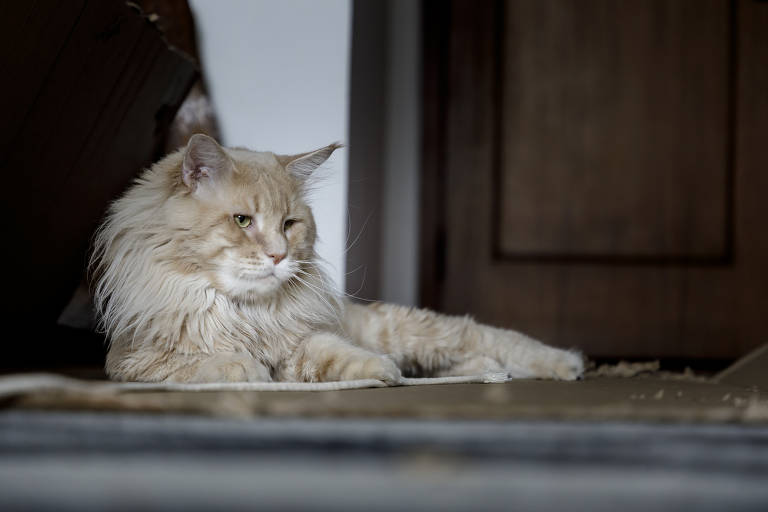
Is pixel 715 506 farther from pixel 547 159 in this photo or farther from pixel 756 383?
pixel 547 159

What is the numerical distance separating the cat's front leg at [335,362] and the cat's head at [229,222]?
5.2 inches

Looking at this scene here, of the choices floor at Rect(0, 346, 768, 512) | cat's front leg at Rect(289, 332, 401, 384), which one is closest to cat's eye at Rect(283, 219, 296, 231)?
cat's front leg at Rect(289, 332, 401, 384)

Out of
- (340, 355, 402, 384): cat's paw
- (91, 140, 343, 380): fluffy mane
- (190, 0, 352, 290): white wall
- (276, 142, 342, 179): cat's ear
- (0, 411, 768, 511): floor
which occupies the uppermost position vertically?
(190, 0, 352, 290): white wall

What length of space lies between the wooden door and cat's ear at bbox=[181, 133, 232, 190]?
1.63 metres

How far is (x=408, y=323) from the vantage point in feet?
4.99

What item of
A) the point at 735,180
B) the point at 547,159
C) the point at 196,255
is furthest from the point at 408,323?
the point at 735,180

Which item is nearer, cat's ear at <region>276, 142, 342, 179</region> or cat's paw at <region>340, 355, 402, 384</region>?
cat's paw at <region>340, 355, 402, 384</region>

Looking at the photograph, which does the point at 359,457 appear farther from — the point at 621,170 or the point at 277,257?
the point at 621,170

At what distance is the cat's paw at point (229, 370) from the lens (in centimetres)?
102

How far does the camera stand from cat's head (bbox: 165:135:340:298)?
3.70 ft

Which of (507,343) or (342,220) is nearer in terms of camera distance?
(507,343)

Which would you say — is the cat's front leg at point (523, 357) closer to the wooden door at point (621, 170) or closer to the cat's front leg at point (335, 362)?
the cat's front leg at point (335, 362)

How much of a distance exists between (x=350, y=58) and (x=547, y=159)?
42.3 inches

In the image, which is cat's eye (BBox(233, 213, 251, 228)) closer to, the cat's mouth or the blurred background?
the cat's mouth
